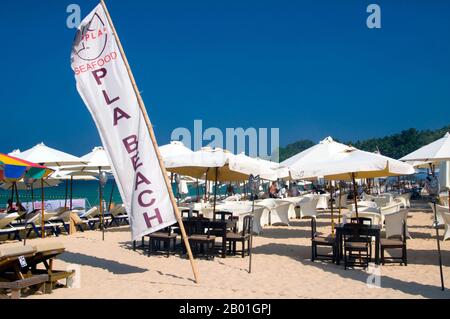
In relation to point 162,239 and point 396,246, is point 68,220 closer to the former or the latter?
point 162,239

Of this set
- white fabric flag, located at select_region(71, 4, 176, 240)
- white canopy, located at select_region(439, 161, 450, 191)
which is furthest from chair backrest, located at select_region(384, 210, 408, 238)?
white canopy, located at select_region(439, 161, 450, 191)

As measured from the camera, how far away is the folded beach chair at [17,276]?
17.8ft

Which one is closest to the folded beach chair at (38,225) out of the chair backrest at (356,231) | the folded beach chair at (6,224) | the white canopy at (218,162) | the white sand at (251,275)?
the folded beach chair at (6,224)

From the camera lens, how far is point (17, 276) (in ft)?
18.7

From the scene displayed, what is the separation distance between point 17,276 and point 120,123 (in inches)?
96.8

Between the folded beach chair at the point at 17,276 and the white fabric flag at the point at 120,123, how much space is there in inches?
53.5

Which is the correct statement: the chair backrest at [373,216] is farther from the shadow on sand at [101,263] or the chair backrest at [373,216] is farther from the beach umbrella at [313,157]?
the shadow on sand at [101,263]

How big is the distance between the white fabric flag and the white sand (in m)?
0.92

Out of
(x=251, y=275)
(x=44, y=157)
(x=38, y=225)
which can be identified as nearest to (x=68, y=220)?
(x=38, y=225)

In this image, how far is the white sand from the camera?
582 cm

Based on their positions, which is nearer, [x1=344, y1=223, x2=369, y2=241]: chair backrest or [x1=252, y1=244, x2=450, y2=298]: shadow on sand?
[x1=252, y1=244, x2=450, y2=298]: shadow on sand

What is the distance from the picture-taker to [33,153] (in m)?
12.5

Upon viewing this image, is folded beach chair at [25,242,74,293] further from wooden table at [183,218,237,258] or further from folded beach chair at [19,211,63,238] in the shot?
folded beach chair at [19,211,63,238]

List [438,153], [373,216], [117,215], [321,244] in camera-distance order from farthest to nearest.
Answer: [117,215], [373,216], [438,153], [321,244]
